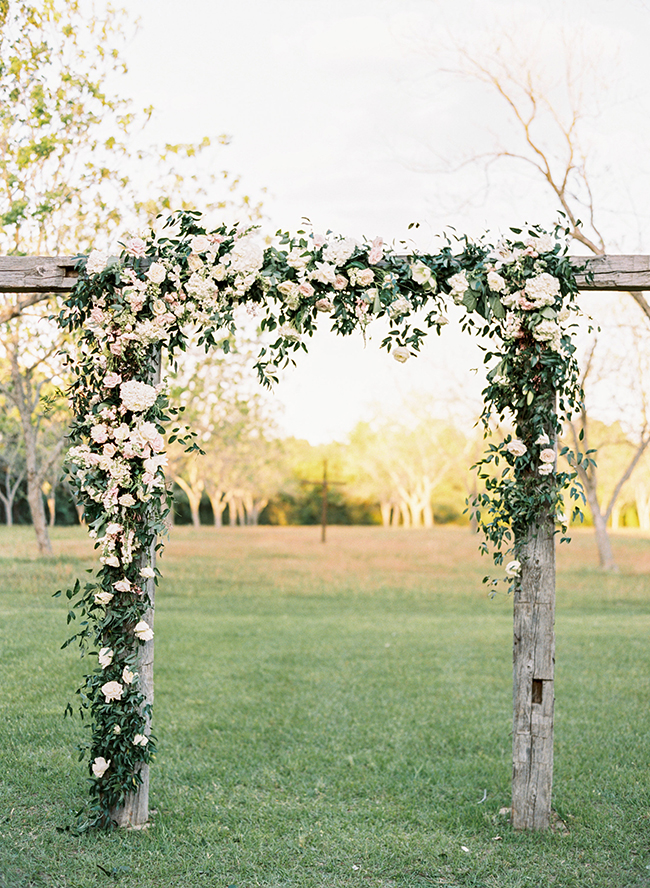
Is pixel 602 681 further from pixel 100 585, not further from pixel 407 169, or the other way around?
pixel 407 169

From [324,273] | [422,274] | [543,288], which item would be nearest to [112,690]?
[324,273]

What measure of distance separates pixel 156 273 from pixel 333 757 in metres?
3.60

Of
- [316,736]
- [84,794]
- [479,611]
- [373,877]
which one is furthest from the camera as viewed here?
[479,611]

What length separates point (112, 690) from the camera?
3.93 metres

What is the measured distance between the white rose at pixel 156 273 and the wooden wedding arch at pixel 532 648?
0.51 m

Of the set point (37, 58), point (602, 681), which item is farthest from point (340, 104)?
point (602, 681)

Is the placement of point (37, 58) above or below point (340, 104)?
above

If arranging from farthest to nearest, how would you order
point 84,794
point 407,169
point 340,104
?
point 407,169 → point 340,104 → point 84,794

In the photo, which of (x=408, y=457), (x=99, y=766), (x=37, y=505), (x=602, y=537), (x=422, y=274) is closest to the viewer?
(x=99, y=766)

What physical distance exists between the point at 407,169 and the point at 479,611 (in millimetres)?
7931

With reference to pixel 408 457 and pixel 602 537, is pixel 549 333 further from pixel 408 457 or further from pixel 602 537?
pixel 408 457

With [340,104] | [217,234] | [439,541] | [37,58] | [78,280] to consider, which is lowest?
[439,541]

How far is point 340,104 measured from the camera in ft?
34.3

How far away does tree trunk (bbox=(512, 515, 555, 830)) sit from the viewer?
4.05 metres
